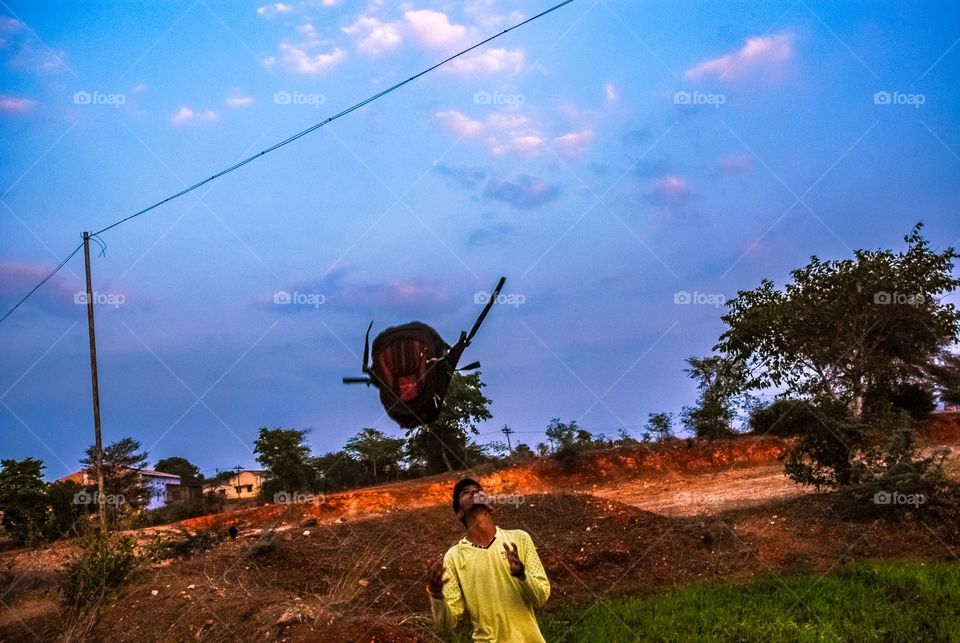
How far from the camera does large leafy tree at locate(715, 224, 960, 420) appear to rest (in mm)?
23719

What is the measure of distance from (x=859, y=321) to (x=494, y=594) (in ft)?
73.7

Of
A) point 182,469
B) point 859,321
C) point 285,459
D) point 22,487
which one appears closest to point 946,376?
point 859,321

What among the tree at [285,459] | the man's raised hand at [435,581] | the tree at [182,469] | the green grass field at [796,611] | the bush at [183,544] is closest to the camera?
the man's raised hand at [435,581]

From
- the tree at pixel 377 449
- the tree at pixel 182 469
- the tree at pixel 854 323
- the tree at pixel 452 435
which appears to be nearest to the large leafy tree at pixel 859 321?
the tree at pixel 854 323

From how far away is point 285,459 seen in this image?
37.4 metres

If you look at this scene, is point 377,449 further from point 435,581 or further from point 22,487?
point 435,581

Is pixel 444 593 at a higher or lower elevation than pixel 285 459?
lower

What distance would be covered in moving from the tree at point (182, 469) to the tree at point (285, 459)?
80.4 feet

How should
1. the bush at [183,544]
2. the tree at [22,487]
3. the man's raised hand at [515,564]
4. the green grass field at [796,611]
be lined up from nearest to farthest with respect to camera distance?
1. the man's raised hand at [515,564]
2. the green grass field at [796,611]
3. the bush at [183,544]
4. the tree at [22,487]

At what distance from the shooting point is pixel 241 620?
10.2m

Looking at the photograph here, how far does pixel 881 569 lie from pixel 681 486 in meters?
16.7

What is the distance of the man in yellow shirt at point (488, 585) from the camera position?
4.33 m

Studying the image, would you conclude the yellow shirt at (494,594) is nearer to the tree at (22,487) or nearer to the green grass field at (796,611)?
the green grass field at (796,611)

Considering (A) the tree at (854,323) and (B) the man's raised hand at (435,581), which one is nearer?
(B) the man's raised hand at (435,581)
